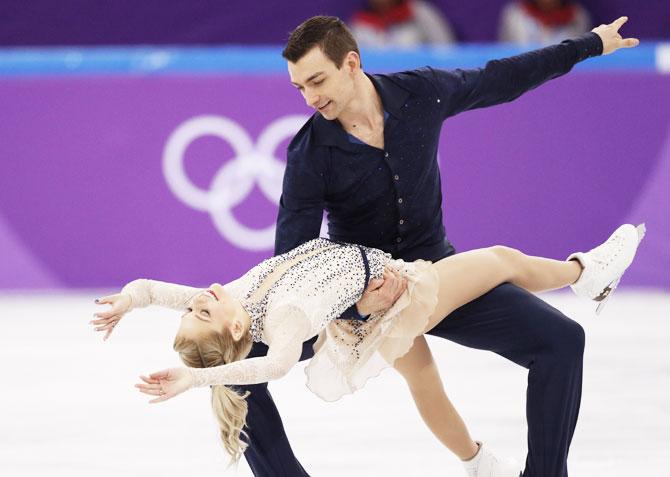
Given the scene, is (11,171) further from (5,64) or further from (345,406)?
(345,406)

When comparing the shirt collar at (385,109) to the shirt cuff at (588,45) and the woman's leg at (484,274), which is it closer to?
the woman's leg at (484,274)

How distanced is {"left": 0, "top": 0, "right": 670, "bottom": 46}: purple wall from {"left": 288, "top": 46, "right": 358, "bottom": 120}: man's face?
4907mm

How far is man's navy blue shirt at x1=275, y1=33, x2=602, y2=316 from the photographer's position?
3.16m

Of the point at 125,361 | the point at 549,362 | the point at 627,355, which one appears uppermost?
the point at 549,362

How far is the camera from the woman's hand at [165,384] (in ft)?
8.07

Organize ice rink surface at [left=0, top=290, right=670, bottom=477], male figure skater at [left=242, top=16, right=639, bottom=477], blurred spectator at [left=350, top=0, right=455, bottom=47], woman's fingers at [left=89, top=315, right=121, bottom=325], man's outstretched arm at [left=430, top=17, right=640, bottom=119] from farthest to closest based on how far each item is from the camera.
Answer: blurred spectator at [left=350, top=0, right=455, bottom=47] → ice rink surface at [left=0, top=290, right=670, bottom=477] → man's outstretched arm at [left=430, top=17, right=640, bottom=119] → male figure skater at [left=242, top=16, right=639, bottom=477] → woman's fingers at [left=89, top=315, right=121, bottom=325]

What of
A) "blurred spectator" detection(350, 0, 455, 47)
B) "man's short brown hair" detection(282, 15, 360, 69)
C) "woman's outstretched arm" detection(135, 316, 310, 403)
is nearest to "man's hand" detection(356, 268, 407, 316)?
"woman's outstretched arm" detection(135, 316, 310, 403)

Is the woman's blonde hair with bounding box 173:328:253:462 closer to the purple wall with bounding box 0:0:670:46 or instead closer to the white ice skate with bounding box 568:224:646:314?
the white ice skate with bounding box 568:224:646:314

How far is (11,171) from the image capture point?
6.26m

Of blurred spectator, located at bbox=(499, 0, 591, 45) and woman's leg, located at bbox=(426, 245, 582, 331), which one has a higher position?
blurred spectator, located at bbox=(499, 0, 591, 45)

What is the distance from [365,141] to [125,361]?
225 centimetres

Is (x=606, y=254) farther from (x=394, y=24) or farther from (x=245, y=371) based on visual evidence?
(x=394, y=24)

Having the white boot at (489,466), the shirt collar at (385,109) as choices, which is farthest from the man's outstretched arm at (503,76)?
the white boot at (489,466)

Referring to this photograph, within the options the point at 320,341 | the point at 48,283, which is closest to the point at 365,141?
the point at 320,341
